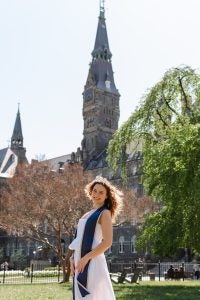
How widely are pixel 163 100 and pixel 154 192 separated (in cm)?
547

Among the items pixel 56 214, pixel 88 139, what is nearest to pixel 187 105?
pixel 56 214

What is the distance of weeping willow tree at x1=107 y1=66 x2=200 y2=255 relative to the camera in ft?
57.3

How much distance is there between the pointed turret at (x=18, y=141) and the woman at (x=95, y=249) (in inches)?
3458

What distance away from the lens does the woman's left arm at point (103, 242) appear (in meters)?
4.84

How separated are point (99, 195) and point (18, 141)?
3560 inches

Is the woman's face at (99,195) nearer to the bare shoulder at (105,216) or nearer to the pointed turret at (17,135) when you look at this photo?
the bare shoulder at (105,216)

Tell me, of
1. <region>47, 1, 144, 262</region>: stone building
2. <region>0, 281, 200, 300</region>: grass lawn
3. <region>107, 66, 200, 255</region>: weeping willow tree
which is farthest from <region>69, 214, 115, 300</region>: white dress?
<region>47, 1, 144, 262</region>: stone building

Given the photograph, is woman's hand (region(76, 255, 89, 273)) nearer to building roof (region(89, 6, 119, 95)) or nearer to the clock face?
building roof (region(89, 6, 119, 95))

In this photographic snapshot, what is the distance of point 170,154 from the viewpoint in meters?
18.7

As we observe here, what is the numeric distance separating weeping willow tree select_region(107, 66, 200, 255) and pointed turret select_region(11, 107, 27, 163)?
226 feet

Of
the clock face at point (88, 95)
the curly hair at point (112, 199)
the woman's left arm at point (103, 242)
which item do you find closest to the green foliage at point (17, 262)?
the clock face at point (88, 95)

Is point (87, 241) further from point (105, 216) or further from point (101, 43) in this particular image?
point (101, 43)

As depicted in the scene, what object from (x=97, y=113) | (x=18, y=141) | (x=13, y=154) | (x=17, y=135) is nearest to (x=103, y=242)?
(x=97, y=113)

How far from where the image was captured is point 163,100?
24.4 metres
